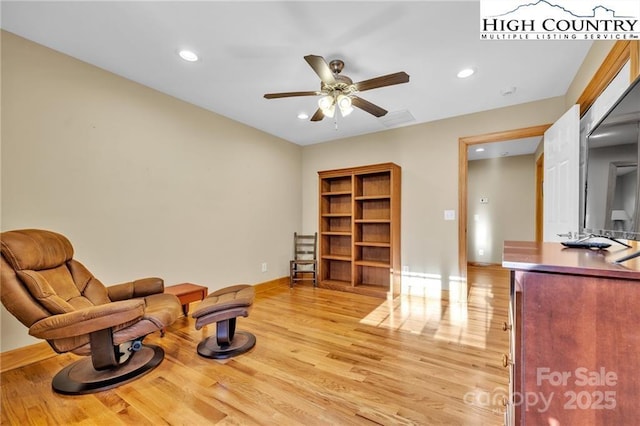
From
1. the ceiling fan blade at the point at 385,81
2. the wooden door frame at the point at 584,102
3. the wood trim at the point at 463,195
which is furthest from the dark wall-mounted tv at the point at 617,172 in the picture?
the wood trim at the point at 463,195

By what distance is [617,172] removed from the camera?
3.19 ft

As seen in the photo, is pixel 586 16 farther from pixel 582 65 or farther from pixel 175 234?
pixel 175 234

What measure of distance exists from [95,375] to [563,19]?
144 inches

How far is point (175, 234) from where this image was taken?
119 inches

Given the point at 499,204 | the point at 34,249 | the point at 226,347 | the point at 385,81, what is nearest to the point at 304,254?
the point at 226,347

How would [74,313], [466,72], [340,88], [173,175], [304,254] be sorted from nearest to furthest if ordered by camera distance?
[74,313], [340,88], [466,72], [173,175], [304,254]

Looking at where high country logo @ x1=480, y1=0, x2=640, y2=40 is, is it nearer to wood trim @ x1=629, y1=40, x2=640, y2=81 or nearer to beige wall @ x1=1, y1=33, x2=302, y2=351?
wood trim @ x1=629, y1=40, x2=640, y2=81

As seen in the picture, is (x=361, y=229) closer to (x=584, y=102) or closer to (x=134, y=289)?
(x=584, y=102)

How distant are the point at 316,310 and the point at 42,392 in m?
2.31

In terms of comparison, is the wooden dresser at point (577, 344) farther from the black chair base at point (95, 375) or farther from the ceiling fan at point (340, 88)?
the black chair base at point (95, 375)

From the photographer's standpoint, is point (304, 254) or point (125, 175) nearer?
point (125, 175)

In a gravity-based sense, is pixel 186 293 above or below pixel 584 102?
below

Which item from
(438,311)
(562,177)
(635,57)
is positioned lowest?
(438,311)

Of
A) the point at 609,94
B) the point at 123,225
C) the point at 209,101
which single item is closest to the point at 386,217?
the point at 609,94
